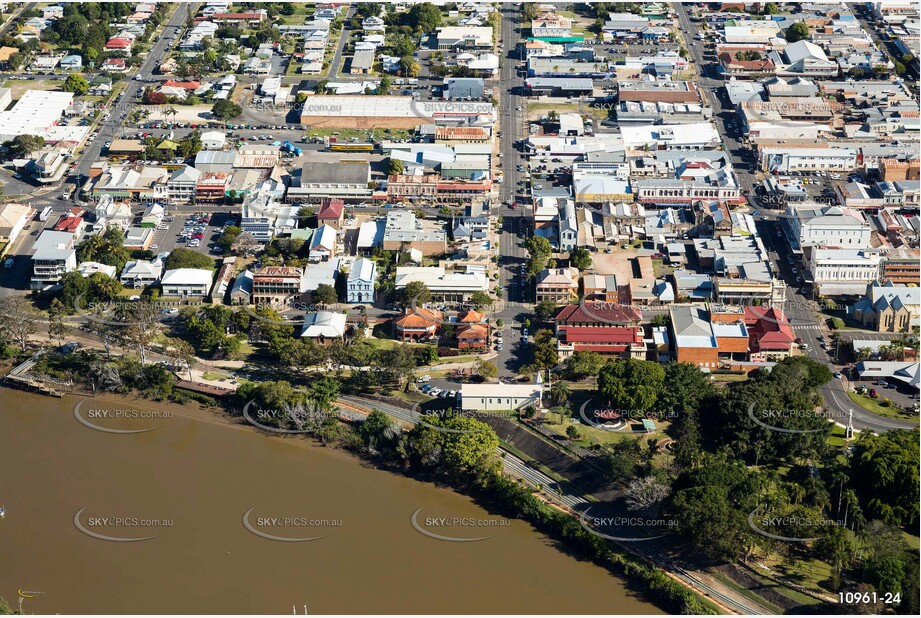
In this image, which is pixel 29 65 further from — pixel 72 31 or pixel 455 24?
pixel 455 24

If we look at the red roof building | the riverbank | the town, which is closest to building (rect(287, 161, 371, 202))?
the town

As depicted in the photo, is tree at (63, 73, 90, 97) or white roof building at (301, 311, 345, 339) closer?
white roof building at (301, 311, 345, 339)

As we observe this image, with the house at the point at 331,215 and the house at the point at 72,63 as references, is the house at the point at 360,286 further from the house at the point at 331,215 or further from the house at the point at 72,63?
the house at the point at 72,63

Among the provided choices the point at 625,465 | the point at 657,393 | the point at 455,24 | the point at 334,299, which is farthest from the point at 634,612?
the point at 455,24

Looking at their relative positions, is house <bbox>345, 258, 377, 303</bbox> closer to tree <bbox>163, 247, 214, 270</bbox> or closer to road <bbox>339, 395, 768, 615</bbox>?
road <bbox>339, 395, 768, 615</bbox>

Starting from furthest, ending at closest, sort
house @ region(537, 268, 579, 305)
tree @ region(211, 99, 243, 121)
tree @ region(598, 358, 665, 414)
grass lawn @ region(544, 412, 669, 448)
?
tree @ region(211, 99, 243, 121) → house @ region(537, 268, 579, 305) → tree @ region(598, 358, 665, 414) → grass lawn @ region(544, 412, 669, 448)

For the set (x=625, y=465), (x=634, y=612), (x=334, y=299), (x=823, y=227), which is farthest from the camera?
(x=823, y=227)

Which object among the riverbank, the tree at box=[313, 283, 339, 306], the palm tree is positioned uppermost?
the tree at box=[313, 283, 339, 306]

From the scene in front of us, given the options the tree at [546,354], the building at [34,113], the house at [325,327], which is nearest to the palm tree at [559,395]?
the tree at [546,354]
